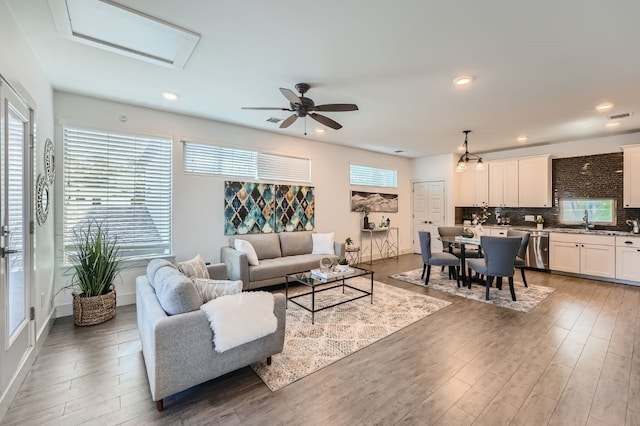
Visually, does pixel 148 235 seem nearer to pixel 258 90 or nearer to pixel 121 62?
pixel 121 62

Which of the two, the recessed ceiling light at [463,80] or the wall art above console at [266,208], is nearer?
the recessed ceiling light at [463,80]

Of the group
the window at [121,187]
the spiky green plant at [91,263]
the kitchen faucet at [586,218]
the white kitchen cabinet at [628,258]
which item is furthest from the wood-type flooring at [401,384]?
the kitchen faucet at [586,218]

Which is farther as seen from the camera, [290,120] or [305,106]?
[290,120]

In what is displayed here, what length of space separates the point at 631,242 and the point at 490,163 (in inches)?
113

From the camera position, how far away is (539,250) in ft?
18.6

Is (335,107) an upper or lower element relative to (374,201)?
upper

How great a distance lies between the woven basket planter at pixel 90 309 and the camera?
3166mm

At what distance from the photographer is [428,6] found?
76.4 inches

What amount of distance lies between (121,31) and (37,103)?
1328 millimetres

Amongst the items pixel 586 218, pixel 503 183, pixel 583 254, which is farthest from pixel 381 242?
pixel 586 218

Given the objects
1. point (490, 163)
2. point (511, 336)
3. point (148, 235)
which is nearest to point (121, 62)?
point (148, 235)

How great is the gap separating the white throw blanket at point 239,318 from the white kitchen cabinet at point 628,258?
240 inches

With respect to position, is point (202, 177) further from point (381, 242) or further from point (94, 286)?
point (381, 242)

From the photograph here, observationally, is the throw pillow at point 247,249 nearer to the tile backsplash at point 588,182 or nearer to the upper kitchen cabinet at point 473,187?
the upper kitchen cabinet at point 473,187
